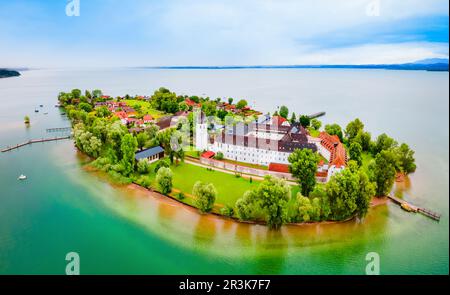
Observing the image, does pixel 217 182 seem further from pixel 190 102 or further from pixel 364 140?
pixel 190 102

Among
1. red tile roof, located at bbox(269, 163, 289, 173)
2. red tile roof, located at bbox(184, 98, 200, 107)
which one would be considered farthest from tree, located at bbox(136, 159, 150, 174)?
red tile roof, located at bbox(184, 98, 200, 107)

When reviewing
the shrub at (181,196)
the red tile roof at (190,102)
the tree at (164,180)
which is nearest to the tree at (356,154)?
the shrub at (181,196)

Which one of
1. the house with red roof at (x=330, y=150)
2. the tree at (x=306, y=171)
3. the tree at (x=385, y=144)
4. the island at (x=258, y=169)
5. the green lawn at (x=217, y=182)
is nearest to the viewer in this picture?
the island at (x=258, y=169)

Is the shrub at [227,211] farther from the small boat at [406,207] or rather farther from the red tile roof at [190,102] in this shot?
the red tile roof at [190,102]

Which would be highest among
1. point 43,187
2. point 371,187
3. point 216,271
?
point 371,187

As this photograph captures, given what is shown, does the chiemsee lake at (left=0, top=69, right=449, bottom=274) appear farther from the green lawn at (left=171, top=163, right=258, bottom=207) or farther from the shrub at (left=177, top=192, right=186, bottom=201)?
the green lawn at (left=171, top=163, right=258, bottom=207)

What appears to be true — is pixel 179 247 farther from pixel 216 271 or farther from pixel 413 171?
pixel 413 171
